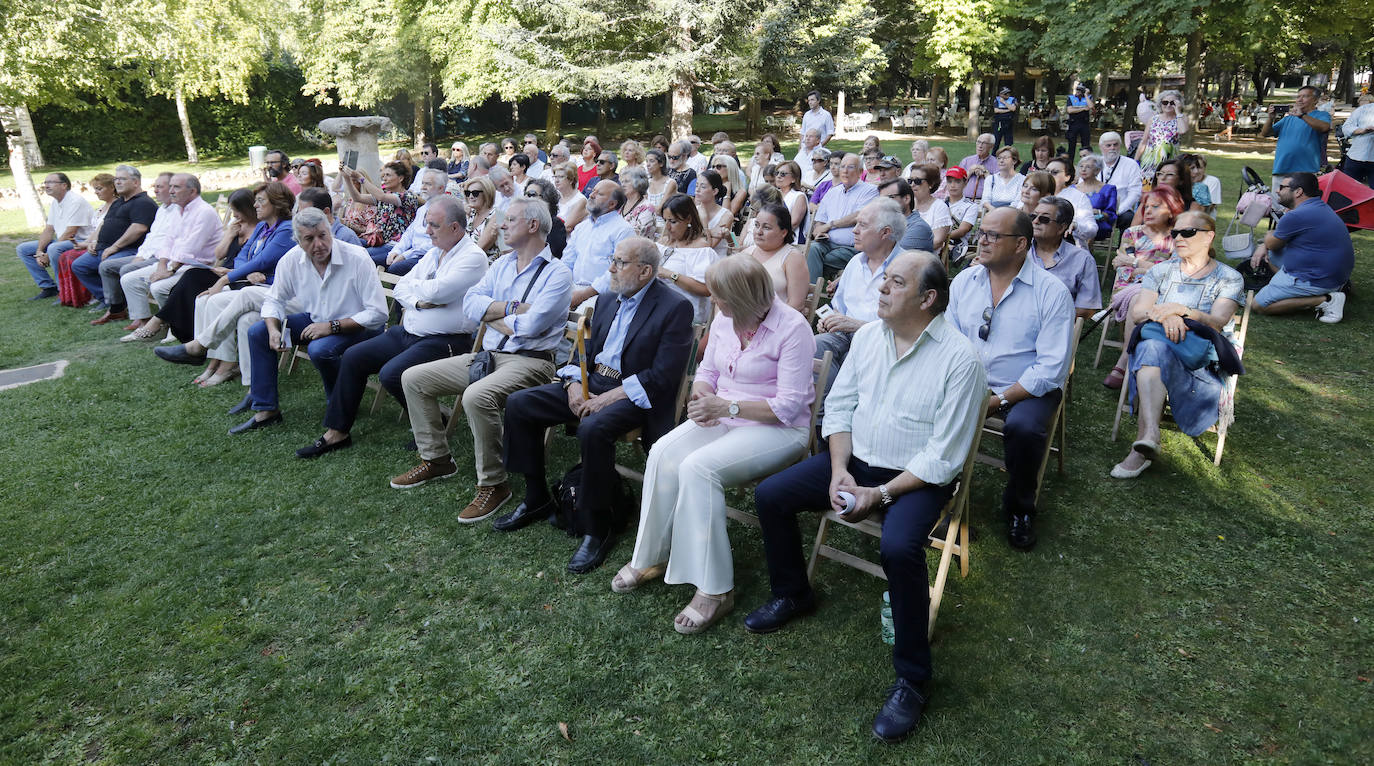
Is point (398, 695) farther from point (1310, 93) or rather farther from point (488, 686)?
point (1310, 93)

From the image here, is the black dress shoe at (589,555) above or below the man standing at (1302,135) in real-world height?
below

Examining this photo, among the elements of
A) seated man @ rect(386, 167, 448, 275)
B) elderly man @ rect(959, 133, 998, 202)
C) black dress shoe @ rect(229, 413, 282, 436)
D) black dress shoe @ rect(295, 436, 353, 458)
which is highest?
elderly man @ rect(959, 133, 998, 202)

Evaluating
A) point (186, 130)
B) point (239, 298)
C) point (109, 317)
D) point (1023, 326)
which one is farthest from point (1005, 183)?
point (186, 130)

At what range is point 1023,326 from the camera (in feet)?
13.2

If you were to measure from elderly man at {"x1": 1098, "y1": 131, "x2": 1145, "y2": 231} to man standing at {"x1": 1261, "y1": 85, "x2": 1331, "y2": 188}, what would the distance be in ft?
7.42

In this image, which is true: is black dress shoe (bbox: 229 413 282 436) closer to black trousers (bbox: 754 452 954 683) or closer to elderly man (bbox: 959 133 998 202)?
black trousers (bbox: 754 452 954 683)

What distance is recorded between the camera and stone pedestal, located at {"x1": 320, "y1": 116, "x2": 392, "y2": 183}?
15359 mm

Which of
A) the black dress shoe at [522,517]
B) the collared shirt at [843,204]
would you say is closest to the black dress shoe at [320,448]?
the black dress shoe at [522,517]

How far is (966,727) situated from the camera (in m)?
2.82

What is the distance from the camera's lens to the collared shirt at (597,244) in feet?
20.1

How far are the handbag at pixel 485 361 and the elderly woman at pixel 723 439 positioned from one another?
1452 mm

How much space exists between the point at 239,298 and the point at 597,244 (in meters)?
2.76

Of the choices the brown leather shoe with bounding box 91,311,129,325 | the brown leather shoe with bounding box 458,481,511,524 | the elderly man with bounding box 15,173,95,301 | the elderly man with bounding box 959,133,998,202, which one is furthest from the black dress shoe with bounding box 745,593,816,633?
the elderly man with bounding box 15,173,95,301

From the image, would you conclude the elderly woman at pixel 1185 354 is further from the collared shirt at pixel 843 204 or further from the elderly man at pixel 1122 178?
the elderly man at pixel 1122 178
